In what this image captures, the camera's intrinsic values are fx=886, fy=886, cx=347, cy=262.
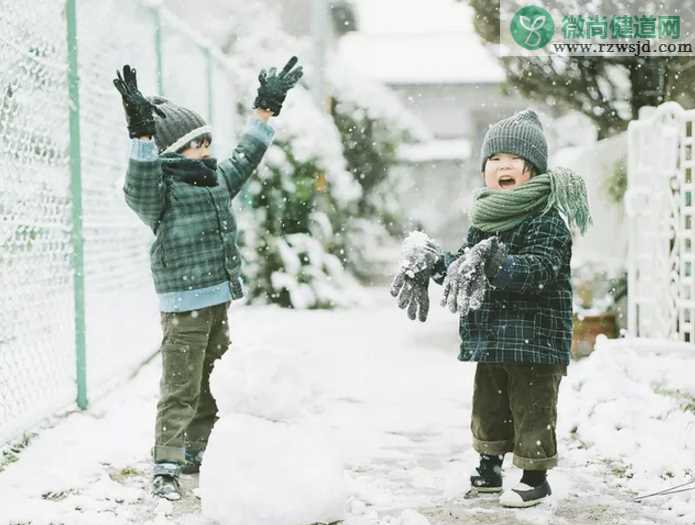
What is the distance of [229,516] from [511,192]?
1.51 metres

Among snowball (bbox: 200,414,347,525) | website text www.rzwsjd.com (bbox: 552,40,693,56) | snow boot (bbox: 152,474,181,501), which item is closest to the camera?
snowball (bbox: 200,414,347,525)

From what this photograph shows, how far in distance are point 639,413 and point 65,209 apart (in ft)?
9.92

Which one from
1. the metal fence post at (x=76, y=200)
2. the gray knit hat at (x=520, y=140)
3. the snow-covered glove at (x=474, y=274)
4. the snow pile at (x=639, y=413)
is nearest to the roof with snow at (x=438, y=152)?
the snow pile at (x=639, y=413)

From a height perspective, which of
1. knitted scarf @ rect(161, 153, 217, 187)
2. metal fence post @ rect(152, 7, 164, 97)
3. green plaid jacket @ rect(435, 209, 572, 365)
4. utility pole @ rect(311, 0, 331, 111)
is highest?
utility pole @ rect(311, 0, 331, 111)

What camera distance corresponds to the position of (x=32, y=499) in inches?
127

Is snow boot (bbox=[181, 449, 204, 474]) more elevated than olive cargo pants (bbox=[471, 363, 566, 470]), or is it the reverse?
olive cargo pants (bbox=[471, 363, 566, 470])

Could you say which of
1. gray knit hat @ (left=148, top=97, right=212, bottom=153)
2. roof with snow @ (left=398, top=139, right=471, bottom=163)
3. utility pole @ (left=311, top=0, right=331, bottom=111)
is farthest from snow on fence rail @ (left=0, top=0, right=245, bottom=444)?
roof with snow @ (left=398, top=139, right=471, bottom=163)

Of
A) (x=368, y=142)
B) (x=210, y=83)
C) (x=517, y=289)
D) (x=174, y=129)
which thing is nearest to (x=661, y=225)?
(x=517, y=289)

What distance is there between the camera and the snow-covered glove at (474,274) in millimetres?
3076

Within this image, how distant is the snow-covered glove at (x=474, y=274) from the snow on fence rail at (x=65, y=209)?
62.5 inches

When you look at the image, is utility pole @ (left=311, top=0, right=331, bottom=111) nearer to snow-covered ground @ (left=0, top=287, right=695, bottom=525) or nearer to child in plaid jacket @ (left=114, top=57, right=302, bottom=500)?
snow-covered ground @ (left=0, top=287, right=695, bottom=525)

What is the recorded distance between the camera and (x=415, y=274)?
3.32 metres

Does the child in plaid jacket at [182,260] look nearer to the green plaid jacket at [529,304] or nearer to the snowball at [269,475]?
the snowball at [269,475]

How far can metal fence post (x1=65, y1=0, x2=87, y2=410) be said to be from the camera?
457 cm
